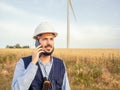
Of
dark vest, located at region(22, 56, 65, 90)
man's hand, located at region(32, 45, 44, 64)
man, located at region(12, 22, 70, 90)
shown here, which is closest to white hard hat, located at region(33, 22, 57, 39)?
man, located at region(12, 22, 70, 90)

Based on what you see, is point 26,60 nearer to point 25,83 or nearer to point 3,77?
point 25,83

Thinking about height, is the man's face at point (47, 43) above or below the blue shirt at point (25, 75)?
above

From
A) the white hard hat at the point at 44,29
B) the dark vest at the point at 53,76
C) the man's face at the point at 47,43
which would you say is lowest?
the dark vest at the point at 53,76

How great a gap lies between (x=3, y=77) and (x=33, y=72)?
457 inches

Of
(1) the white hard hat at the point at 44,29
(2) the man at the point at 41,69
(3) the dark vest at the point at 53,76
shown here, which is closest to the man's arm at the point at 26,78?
(2) the man at the point at 41,69

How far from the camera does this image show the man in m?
3.27

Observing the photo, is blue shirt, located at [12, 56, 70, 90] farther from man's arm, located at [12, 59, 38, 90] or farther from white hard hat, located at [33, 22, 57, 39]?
white hard hat, located at [33, 22, 57, 39]

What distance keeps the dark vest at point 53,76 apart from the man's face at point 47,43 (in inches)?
7.2

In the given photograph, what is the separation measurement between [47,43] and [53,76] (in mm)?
342

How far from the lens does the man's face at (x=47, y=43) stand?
11.2 ft

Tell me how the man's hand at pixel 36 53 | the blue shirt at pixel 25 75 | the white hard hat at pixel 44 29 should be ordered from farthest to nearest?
the white hard hat at pixel 44 29
the man's hand at pixel 36 53
the blue shirt at pixel 25 75

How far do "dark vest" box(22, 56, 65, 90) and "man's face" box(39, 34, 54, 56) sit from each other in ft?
0.60

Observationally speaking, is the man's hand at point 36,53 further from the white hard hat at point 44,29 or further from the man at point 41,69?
the white hard hat at point 44,29

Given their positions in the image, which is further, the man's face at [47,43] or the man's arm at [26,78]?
the man's face at [47,43]
